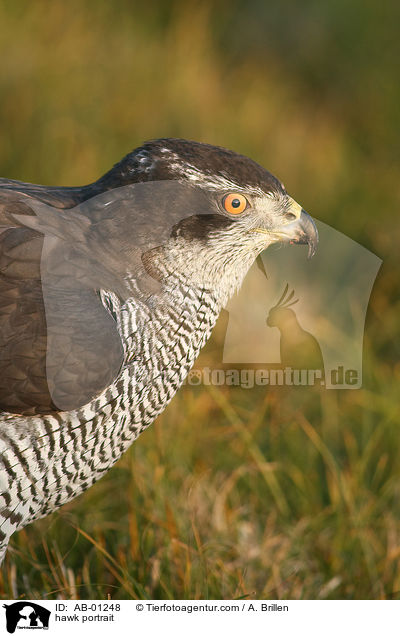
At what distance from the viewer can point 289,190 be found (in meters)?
6.78

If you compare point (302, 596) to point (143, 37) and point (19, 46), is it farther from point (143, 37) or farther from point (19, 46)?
point (143, 37)

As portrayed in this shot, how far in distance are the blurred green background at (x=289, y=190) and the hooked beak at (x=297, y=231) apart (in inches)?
48.2

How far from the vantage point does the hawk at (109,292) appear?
2.44 metres

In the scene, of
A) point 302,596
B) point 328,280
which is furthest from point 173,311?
point 328,280

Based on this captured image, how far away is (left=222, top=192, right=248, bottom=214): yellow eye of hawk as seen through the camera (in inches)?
105

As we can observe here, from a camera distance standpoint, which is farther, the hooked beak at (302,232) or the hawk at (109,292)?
the hooked beak at (302,232)

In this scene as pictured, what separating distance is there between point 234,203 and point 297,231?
288 mm

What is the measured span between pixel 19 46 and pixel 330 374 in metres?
4.03

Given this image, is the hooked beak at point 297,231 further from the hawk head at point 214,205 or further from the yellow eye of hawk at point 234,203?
the yellow eye of hawk at point 234,203

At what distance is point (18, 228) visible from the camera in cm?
258
